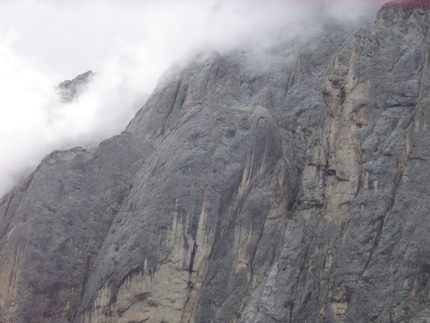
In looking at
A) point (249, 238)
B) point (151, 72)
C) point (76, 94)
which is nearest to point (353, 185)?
point (249, 238)

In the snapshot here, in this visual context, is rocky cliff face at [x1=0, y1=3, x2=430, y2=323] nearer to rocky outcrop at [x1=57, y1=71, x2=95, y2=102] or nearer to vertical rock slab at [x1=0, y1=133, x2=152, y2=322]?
vertical rock slab at [x1=0, y1=133, x2=152, y2=322]

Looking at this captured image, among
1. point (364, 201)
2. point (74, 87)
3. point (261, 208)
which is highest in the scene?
point (74, 87)

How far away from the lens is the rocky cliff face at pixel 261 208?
41188mm

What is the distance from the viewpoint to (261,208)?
46.8m

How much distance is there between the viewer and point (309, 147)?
159 ft

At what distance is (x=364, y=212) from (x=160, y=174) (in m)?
15.7

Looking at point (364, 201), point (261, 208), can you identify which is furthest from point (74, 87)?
point (364, 201)

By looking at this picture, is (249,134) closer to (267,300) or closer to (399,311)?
(267,300)

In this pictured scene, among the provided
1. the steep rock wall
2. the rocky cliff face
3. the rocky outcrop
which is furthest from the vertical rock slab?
the rocky outcrop

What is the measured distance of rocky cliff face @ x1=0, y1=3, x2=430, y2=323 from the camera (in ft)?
135

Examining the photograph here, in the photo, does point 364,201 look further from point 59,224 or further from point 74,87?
point 74,87

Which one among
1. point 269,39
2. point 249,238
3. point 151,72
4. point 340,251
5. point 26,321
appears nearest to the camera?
point 340,251

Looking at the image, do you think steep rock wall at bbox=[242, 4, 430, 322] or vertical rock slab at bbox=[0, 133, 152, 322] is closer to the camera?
steep rock wall at bbox=[242, 4, 430, 322]

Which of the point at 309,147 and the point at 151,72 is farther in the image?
the point at 151,72
